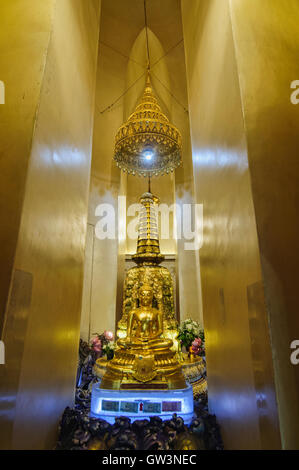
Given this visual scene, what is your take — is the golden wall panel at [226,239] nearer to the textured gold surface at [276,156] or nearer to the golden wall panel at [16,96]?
the textured gold surface at [276,156]

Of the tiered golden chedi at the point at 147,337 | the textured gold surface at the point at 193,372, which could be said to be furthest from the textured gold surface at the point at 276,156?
the textured gold surface at the point at 193,372

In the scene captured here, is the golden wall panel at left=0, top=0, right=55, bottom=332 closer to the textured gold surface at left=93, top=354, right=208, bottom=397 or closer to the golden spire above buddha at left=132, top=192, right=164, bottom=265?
the textured gold surface at left=93, top=354, right=208, bottom=397

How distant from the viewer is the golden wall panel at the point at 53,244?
3.04ft

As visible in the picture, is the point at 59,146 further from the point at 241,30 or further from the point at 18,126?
the point at 241,30

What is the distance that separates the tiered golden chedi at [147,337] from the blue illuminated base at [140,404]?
0.08 m

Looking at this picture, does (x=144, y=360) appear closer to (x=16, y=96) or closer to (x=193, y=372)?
(x=193, y=372)

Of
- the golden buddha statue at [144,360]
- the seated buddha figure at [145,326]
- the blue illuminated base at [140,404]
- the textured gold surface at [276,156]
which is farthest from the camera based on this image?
the seated buddha figure at [145,326]

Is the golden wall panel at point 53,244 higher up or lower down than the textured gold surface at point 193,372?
higher up

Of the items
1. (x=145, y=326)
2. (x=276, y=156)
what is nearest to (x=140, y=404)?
(x=145, y=326)

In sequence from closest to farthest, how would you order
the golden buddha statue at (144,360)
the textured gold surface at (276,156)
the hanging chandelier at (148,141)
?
the textured gold surface at (276,156), the golden buddha statue at (144,360), the hanging chandelier at (148,141)

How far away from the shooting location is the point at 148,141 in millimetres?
3445

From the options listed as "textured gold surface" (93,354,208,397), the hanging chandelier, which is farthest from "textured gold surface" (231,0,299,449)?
the hanging chandelier

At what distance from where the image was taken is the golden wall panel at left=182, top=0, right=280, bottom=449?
0.90 metres

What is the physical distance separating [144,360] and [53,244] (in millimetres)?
1321
